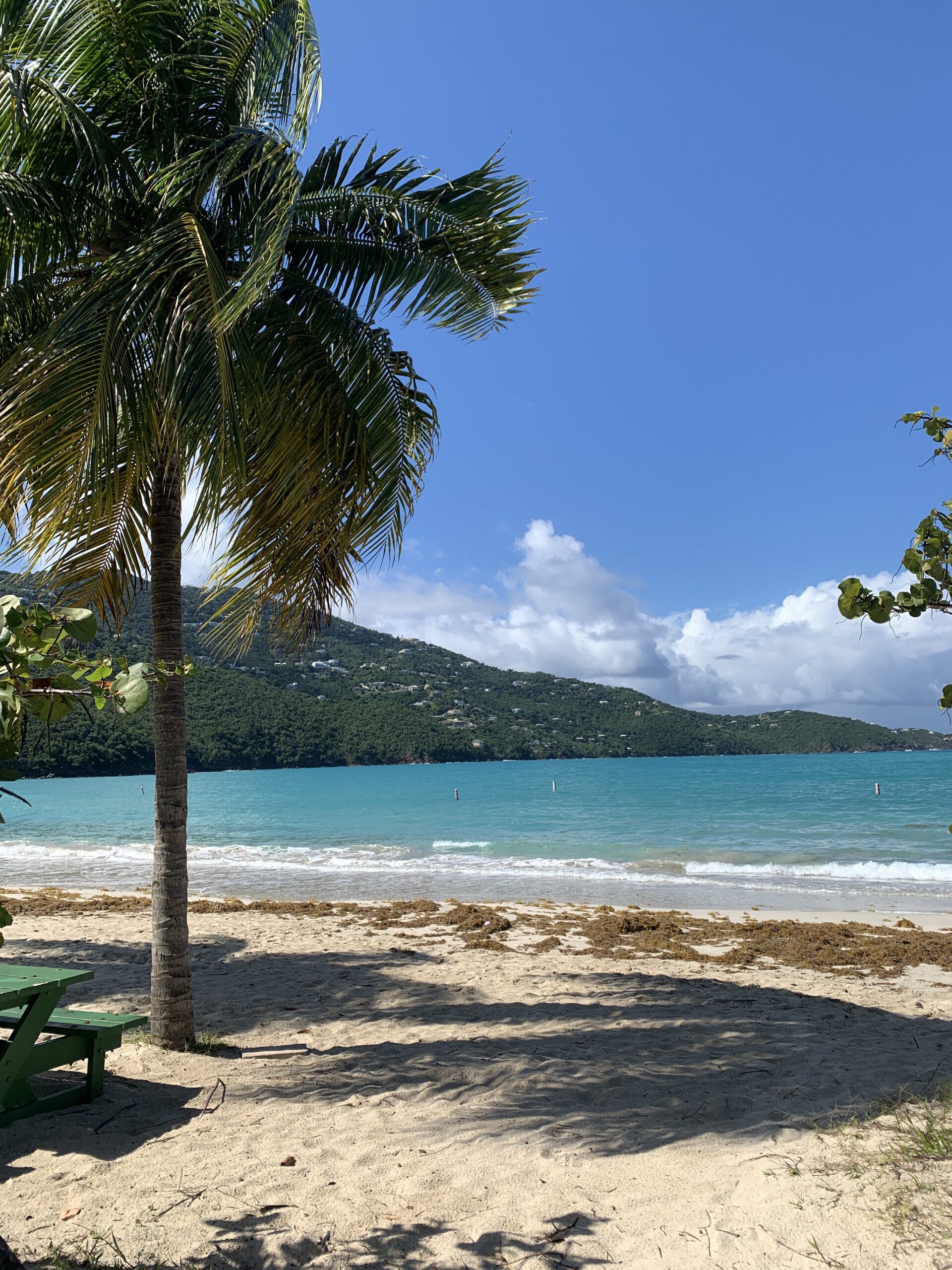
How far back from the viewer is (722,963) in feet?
27.0

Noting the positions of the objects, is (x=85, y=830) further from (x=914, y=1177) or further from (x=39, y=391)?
(x=914, y=1177)

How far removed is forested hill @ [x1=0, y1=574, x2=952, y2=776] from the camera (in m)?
61.8

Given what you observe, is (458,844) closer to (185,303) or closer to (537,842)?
(537,842)

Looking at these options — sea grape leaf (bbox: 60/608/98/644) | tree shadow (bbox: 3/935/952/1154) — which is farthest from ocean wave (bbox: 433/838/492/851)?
sea grape leaf (bbox: 60/608/98/644)

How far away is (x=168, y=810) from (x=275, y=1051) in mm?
1750

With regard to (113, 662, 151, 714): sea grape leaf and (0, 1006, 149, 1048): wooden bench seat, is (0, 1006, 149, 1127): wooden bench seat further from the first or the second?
(113, 662, 151, 714): sea grape leaf

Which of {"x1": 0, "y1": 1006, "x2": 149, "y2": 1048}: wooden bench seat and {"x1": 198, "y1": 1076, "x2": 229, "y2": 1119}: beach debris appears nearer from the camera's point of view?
{"x1": 0, "y1": 1006, "x2": 149, "y2": 1048}: wooden bench seat

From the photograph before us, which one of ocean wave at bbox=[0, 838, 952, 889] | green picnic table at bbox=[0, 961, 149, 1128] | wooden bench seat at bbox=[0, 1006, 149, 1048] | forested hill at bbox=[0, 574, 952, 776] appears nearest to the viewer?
green picnic table at bbox=[0, 961, 149, 1128]

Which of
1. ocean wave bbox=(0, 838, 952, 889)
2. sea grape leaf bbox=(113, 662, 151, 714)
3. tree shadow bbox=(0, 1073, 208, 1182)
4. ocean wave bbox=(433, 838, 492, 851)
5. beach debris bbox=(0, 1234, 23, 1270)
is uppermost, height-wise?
sea grape leaf bbox=(113, 662, 151, 714)

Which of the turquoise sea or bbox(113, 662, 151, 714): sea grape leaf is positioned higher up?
bbox(113, 662, 151, 714): sea grape leaf

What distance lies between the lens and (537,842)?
81.0 ft

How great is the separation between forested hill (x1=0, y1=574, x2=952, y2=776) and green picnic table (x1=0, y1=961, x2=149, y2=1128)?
28.2m

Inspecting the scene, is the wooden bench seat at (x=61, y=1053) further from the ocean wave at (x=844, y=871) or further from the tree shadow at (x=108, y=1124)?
the ocean wave at (x=844, y=871)

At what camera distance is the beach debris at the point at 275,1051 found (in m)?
5.07
